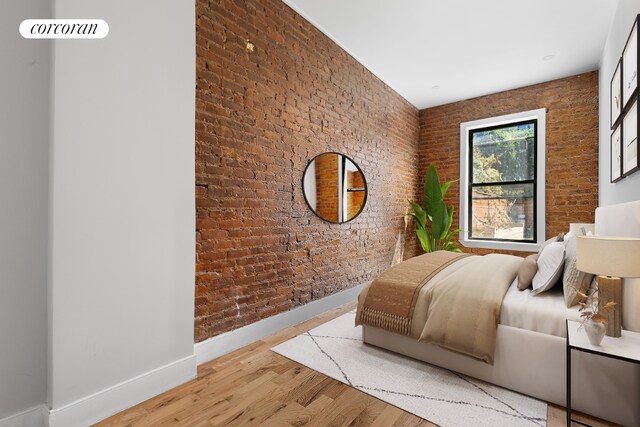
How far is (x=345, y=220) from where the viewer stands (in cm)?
365

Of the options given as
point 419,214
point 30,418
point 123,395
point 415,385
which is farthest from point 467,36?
point 30,418

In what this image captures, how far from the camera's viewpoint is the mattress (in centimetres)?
172

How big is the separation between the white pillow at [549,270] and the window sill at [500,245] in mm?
2843

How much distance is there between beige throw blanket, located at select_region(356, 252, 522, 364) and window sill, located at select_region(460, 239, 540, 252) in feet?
7.87

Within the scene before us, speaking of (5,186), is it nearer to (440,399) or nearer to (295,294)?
(295,294)

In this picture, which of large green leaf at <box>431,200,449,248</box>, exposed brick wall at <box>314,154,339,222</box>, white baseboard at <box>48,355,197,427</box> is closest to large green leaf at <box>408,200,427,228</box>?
large green leaf at <box>431,200,449,248</box>

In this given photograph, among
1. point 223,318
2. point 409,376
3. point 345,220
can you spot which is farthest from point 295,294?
point 409,376

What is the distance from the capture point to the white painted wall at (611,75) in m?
2.21

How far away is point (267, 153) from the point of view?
2711 mm

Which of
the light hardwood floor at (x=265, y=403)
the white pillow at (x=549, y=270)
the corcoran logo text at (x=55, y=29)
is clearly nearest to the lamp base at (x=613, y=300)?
the white pillow at (x=549, y=270)

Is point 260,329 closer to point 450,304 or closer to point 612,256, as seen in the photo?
point 450,304

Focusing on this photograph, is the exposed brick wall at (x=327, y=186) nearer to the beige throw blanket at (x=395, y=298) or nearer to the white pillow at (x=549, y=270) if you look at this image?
the beige throw blanket at (x=395, y=298)

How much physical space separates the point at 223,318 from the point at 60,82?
1.78 metres

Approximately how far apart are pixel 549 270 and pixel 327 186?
6.89 ft
